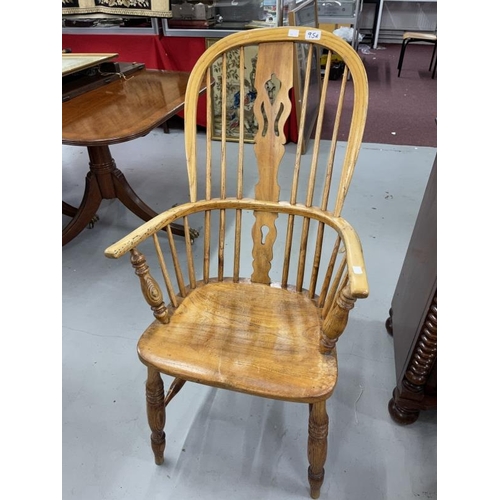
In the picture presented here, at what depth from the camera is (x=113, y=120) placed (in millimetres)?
1488

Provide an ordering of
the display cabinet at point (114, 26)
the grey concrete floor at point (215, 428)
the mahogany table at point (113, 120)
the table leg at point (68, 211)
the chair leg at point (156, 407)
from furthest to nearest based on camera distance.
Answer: the display cabinet at point (114, 26) < the table leg at point (68, 211) < the mahogany table at point (113, 120) < the grey concrete floor at point (215, 428) < the chair leg at point (156, 407)

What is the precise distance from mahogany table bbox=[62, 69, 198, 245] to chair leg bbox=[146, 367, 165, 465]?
79 cm

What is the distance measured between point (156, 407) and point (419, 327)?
74 centimetres

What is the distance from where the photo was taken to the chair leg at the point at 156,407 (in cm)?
99

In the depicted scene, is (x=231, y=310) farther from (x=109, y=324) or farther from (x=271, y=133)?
(x=109, y=324)

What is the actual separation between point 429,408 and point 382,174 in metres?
1.84

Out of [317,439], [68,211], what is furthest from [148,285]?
[68,211]

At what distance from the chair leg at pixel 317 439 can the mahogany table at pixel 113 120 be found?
41.4 inches

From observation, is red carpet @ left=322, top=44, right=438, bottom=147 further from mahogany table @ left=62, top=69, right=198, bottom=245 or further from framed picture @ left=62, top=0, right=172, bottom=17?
mahogany table @ left=62, top=69, right=198, bottom=245

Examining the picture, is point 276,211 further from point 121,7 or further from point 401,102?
point 401,102

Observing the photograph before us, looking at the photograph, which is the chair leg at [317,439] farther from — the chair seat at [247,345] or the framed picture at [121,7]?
the framed picture at [121,7]

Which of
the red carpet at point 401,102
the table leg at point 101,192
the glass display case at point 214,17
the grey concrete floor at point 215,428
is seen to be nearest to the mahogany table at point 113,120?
the table leg at point 101,192

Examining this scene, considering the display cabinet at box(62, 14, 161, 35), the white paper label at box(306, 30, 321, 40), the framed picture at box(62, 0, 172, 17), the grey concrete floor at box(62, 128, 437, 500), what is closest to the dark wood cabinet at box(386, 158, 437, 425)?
the grey concrete floor at box(62, 128, 437, 500)

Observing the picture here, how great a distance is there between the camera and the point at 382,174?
269 cm
